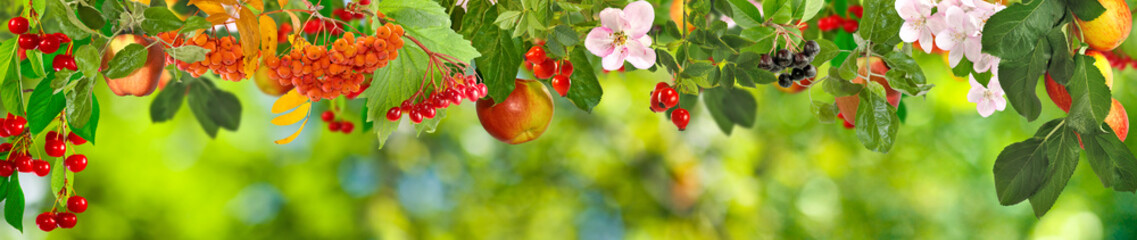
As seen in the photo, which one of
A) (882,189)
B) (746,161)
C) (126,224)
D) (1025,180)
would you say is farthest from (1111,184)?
(126,224)

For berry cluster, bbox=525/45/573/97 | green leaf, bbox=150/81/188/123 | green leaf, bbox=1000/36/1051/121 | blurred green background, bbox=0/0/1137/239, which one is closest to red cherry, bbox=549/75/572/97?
berry cluster, bbox=525/45/573/97

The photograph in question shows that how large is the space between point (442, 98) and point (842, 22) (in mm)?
460

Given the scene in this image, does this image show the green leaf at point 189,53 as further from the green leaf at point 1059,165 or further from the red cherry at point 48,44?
the green leaf at point 1059,165

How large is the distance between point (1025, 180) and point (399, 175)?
5.14 ft

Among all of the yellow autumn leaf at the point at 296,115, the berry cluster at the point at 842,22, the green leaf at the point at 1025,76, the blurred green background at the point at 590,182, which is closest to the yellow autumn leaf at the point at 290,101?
the yellow autumn leaf at the point at 296,115

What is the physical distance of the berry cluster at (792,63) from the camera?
0.40 m

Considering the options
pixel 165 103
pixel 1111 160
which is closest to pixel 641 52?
pixel 1111 160

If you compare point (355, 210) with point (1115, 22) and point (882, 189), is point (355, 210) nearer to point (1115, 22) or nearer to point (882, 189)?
point (882, 189)

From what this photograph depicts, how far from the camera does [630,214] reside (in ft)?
6.17

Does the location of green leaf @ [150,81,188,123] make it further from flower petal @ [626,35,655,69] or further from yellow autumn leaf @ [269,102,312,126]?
flower petal @ [626,35,655,69]

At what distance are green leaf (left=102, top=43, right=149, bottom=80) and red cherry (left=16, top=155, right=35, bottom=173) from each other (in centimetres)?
8

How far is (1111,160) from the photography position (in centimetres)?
38

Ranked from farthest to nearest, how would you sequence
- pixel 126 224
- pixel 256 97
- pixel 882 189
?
pixel 882 189 → pixel 126 224 → pixel 256 97

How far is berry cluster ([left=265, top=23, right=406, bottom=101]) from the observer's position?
0.37 m
